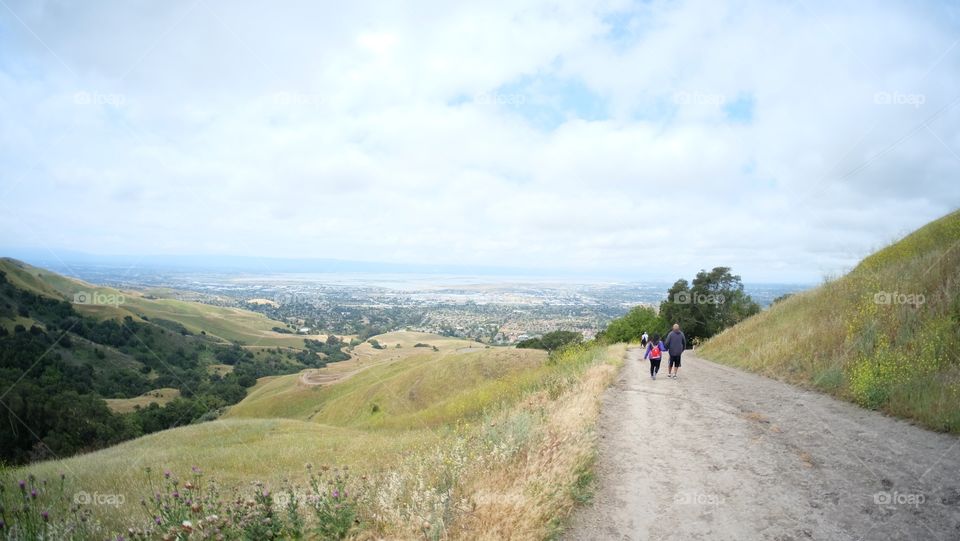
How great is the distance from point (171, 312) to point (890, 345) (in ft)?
693

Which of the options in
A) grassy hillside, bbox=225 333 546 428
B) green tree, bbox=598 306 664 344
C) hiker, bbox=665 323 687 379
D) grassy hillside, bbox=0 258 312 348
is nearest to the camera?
hiker, bbox=665 323 687 379

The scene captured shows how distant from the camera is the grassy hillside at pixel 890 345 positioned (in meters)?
8.37

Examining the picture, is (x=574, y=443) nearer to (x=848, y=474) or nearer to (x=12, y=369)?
(x=848, y=474)

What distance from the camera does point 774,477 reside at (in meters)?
6.24

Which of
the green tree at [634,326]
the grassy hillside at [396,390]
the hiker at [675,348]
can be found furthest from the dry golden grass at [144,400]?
the hiker at [675,348]

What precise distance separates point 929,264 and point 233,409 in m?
80.3

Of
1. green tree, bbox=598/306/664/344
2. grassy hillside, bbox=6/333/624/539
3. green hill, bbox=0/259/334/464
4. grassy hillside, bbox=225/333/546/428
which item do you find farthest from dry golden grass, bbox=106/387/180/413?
green tree, bbox=598/306/664/344

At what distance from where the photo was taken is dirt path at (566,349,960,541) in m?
4.96

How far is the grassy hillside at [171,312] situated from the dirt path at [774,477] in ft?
517

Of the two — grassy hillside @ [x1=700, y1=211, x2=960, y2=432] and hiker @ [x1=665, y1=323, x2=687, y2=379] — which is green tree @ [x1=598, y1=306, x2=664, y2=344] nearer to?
grassy hillside @ [x1=700, y1=211, x2=960, y2=432]

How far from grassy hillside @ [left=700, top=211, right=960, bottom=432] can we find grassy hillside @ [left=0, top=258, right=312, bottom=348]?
510 feet

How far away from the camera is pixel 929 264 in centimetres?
1292

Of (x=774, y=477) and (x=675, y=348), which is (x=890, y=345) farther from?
(x=774, y=477)

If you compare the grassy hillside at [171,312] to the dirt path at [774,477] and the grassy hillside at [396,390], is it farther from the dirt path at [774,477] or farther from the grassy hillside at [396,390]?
the dirt path at [774,477]
